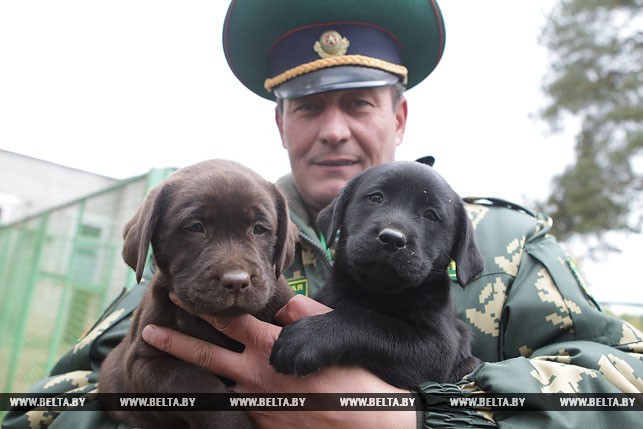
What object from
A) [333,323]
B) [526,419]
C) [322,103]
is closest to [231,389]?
[333,323]

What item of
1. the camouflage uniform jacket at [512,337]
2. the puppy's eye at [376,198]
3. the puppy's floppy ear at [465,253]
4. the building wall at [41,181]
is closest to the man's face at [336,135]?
the camouflage uniform jacket at [512,337]

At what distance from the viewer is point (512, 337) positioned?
10.6 feet

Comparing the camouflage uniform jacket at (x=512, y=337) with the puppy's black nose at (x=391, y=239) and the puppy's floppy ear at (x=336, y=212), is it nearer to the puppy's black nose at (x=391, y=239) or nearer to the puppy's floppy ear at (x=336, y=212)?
the puppy's floppy ear at (x=336, y=212)

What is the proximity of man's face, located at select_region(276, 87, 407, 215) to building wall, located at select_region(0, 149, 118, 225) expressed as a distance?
237 inches

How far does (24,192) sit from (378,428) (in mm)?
11390

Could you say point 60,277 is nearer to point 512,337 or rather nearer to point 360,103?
point 360,103

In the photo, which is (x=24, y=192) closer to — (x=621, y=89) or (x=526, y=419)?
(x=526, y=419)

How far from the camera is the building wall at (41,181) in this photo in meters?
9.98

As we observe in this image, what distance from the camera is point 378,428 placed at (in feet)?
8.56

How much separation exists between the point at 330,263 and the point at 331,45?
63.3 inches

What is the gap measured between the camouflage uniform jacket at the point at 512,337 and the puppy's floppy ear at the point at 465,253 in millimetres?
430

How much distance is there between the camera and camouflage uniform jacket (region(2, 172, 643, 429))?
102 inches

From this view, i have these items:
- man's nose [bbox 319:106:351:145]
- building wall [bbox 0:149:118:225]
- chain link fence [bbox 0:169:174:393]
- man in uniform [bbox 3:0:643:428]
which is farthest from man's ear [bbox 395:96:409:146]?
building wall [bbox 0:149:118:225]

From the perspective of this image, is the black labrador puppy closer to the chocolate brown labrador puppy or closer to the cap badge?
the chocolate brown labrador puppy
